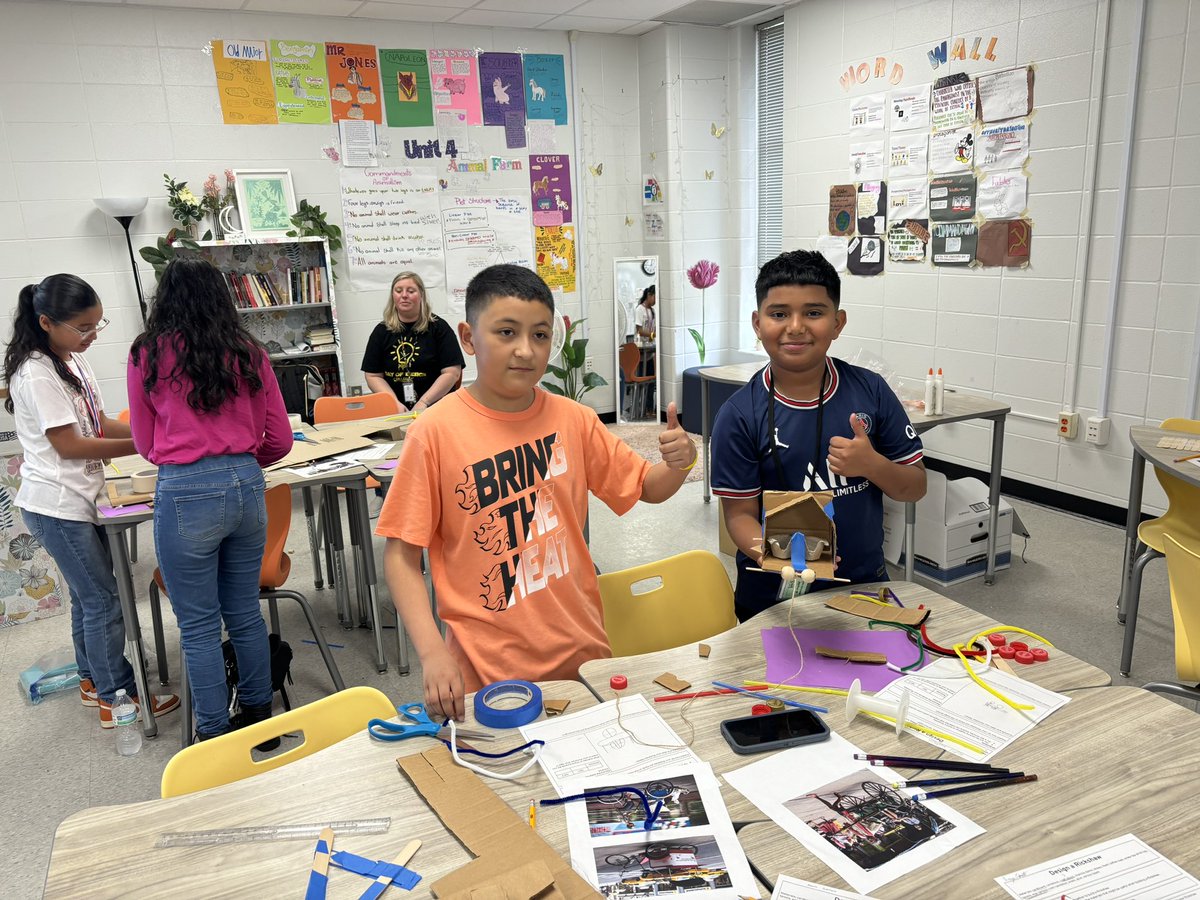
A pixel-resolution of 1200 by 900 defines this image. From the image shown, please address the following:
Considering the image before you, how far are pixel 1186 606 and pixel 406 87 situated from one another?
5.36m

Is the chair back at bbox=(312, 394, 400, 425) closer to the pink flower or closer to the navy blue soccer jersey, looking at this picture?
the navy blue soccer jersey

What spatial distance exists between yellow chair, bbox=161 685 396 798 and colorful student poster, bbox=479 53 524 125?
17.2ft

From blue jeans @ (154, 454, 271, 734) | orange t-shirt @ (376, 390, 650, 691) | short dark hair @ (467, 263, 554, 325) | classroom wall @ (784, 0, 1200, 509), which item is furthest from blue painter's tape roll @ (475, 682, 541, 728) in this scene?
classroom wall @ (784, 0, 1200, 509)

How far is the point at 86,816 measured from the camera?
3.77 feet

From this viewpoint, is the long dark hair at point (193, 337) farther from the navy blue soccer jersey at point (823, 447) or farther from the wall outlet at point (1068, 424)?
the wall outlet at point (1068, 424)

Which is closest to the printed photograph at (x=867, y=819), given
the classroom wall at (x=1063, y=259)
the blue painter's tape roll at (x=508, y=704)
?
the blue painter's tape roll at (x=508, y=704)

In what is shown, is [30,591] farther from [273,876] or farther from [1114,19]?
[1114,19]

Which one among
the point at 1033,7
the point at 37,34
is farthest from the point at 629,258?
the point at 37,34

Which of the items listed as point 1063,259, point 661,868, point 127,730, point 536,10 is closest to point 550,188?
point 536,10

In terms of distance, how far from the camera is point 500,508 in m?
1.59

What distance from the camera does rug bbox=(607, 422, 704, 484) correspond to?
18.1ft

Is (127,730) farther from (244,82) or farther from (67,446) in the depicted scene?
(244,82)

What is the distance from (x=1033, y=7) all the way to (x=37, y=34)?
17.5ft

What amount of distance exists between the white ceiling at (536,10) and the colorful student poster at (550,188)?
0.92 meters
